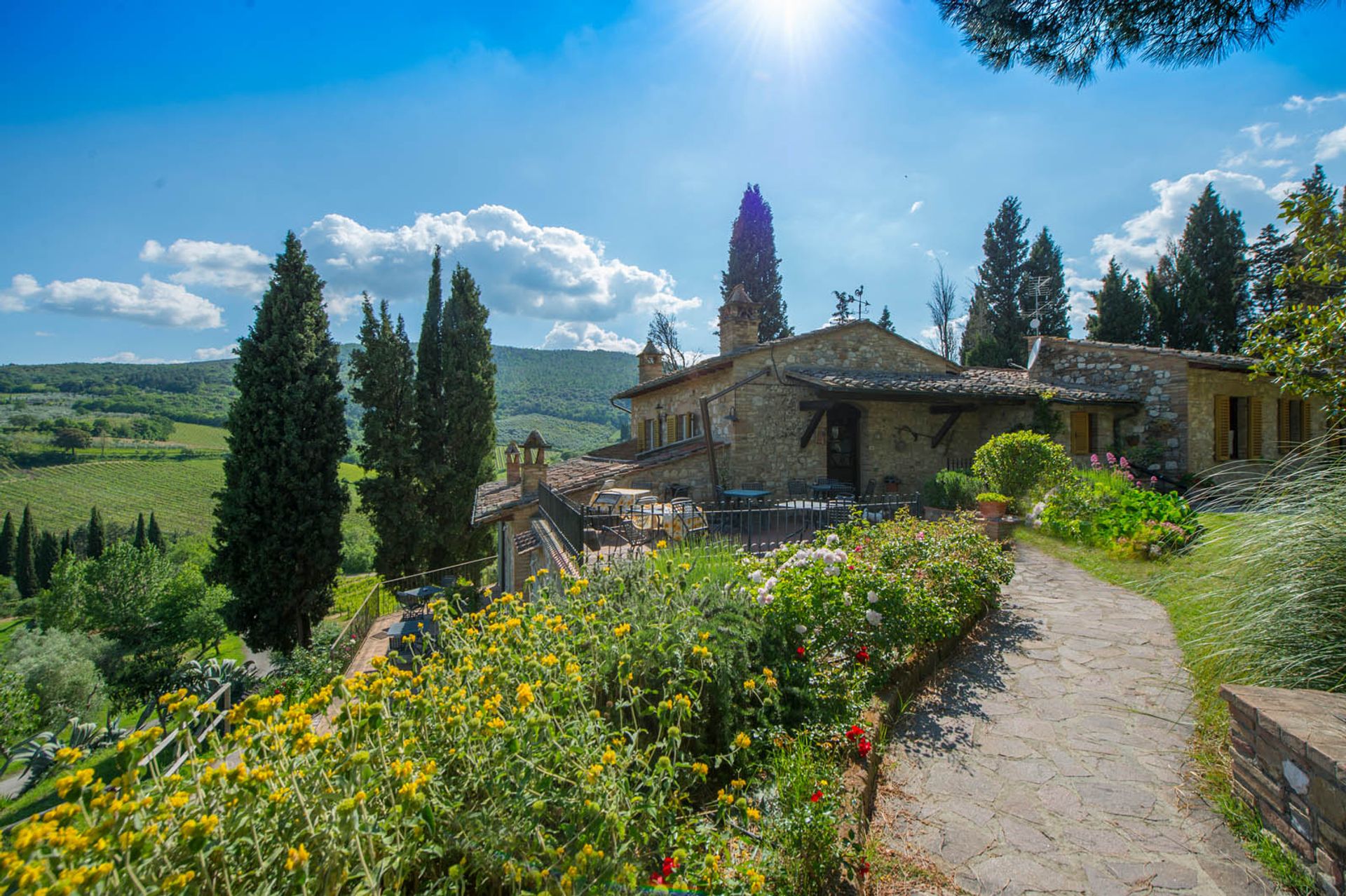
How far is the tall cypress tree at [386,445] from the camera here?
18.2 meters

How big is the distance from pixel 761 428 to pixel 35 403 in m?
112

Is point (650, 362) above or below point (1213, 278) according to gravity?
below

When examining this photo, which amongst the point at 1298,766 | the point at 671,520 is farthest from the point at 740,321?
the point at 1298,766

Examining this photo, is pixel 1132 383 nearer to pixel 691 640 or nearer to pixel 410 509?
pixel 691 640

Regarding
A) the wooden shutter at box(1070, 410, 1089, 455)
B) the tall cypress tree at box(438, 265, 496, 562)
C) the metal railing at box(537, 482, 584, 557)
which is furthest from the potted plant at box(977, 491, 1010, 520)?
the tall cypress tree at box(438, 265, 496, 562)

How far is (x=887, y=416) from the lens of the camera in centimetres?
1388

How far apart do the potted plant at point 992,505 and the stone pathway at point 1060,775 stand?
10.0 feet

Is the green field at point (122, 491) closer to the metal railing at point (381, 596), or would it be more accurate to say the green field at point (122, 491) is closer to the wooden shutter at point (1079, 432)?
the metal railing at point (381, 596)

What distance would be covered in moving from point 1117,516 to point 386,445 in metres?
18.2

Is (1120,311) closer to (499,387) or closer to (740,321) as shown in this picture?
(740,321)

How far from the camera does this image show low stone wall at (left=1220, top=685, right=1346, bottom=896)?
7.45 ft

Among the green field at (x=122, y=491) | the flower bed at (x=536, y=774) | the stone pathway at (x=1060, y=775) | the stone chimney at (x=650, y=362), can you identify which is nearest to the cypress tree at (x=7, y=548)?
the green field at (x=122, y=491)

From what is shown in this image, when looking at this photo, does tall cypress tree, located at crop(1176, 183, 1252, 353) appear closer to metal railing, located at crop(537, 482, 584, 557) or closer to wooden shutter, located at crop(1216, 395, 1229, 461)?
wooden shutter, located at crop(1216, 395, 1229, 461)

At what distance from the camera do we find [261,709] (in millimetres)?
1784
